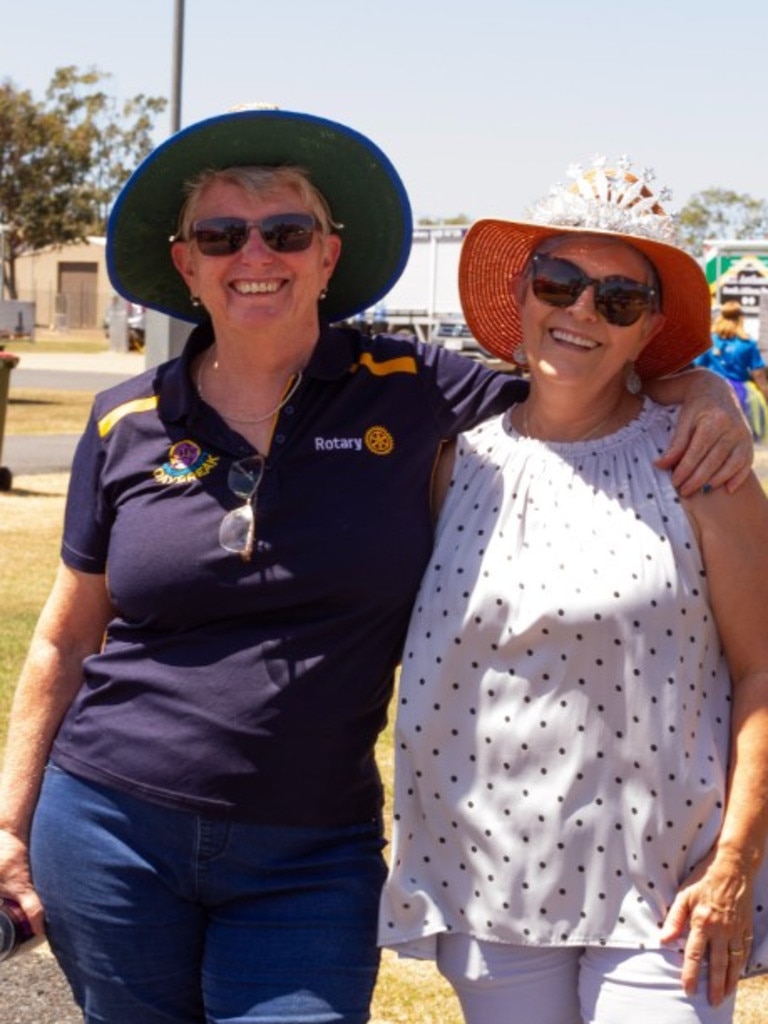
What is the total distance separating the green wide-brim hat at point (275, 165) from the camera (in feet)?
9.32

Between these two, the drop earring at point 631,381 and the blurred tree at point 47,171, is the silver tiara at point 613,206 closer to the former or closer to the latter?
the drop earring at point 631,381

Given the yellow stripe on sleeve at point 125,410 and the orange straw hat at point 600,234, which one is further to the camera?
the yellow stripe on sleeve at point 125,410

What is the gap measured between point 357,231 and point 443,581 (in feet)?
2.58

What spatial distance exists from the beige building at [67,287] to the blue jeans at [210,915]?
6598 centimetres

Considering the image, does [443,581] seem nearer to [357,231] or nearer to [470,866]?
[470,866]

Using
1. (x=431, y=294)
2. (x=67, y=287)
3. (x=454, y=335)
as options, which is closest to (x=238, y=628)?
(x=454, y=335)

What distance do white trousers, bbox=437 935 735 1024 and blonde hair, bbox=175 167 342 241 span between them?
1.28 metres

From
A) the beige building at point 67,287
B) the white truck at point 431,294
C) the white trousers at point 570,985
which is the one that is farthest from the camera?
the beige building at point 67,287

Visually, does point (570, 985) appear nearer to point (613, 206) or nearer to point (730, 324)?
point (613, 206)

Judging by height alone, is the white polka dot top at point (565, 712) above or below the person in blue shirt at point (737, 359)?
above

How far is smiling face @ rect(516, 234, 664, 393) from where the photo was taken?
8.75ft

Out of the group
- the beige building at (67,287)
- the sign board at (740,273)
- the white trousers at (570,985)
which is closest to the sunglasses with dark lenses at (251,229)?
the white trousers at (570,985)

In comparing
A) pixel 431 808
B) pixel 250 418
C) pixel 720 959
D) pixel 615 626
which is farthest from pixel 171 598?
pixel 720 959

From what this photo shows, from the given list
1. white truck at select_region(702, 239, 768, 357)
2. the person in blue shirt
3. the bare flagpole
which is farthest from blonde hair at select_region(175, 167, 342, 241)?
white truck at select_region(702, 239, 768, 357)
